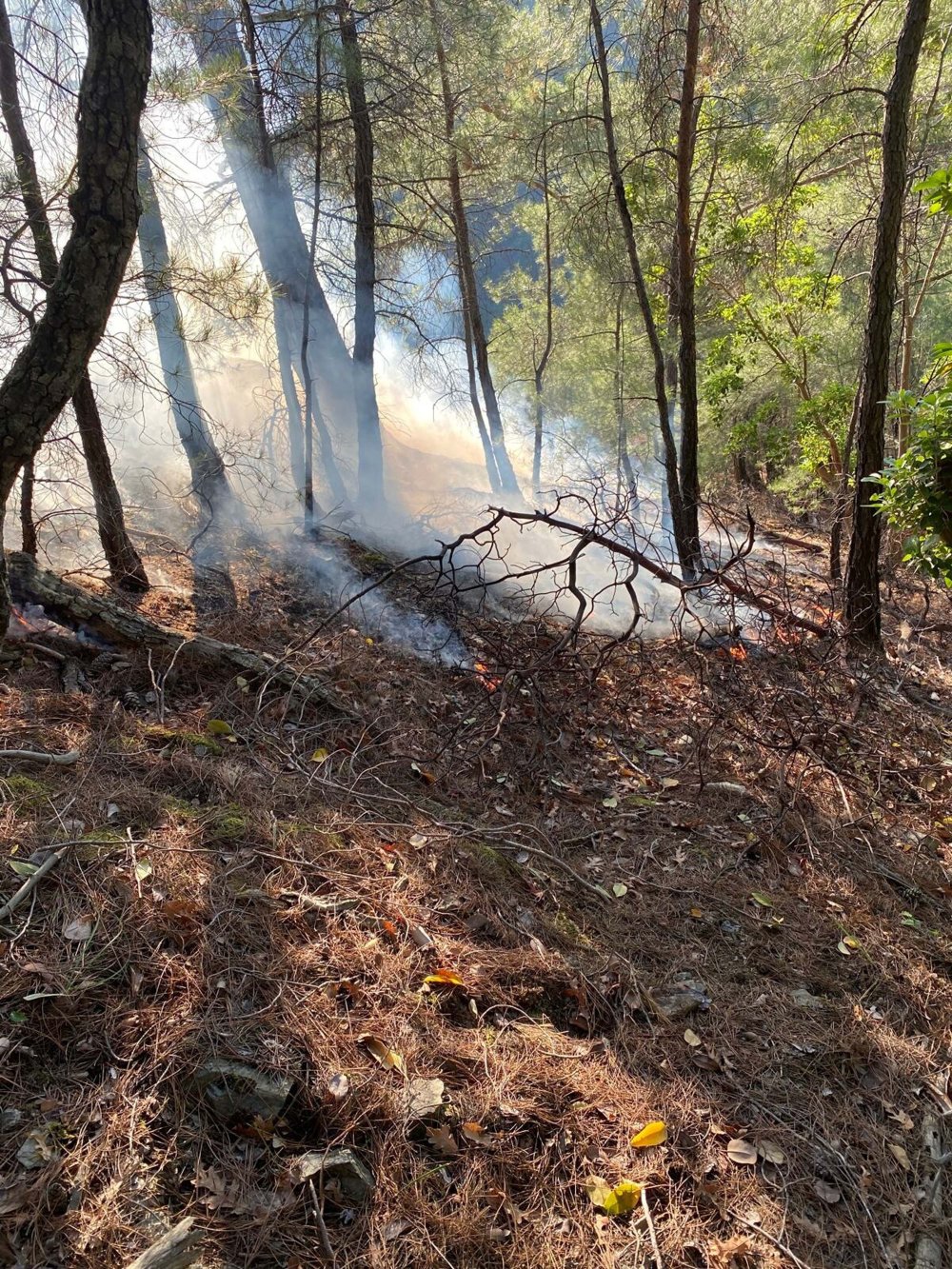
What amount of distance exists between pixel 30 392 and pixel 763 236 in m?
11.5

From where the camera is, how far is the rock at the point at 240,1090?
175 centimetres

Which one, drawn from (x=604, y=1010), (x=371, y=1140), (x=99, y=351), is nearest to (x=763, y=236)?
(x=99, y=351)

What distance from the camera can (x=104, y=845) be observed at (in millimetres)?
2396

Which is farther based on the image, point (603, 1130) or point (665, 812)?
point (665, 812)

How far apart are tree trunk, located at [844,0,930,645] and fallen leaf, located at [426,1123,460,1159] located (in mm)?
5359

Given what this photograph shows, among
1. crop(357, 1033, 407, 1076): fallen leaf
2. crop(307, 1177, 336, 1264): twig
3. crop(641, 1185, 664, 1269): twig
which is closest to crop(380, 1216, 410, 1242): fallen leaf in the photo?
crop(307, 1177, 336, 1264): twig

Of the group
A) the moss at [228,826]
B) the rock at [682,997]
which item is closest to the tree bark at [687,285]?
the rock at [682,997]

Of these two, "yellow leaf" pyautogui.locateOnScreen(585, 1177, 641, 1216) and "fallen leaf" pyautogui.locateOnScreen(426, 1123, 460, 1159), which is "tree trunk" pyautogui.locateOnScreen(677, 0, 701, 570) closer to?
"yellow leaf" pyautogui.locateOnScreen(585, 1177, 641, 1216)

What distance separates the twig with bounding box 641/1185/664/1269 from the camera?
174 cm

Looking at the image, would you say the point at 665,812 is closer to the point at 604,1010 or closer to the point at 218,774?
the point at 604,1010

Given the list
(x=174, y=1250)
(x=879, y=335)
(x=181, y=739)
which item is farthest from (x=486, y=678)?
(x=879, y=335)

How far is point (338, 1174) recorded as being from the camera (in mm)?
1704

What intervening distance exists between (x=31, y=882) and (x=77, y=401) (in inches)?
171

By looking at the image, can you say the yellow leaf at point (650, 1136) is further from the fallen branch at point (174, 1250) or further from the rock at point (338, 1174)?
the fallen branch at point (174, 1250)
